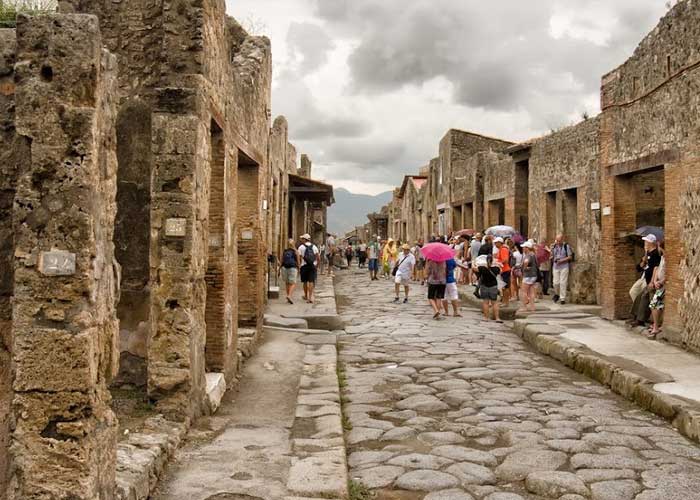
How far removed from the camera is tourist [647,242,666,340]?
9719mm

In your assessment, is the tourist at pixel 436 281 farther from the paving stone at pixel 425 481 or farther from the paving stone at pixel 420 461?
the paving stone at pixel 425 481

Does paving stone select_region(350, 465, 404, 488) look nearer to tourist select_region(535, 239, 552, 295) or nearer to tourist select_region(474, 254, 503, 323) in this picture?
tourist select_region(474, 254, 503, 323)

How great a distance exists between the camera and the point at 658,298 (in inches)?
383

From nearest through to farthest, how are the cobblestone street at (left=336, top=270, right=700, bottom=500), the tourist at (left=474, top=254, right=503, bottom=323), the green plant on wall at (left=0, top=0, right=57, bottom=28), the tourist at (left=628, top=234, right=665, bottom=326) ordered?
1. the cobblestone street at (left=336, top=270, right=700, bottom=500)
2. the green plant on wall at (left=0, top=0, right=57, bottom=28)
3. the tourist at (left=628, top=234, right=665, bottom=326)
4. the tourist at (left=474, top=254, right=503, bottom=323)

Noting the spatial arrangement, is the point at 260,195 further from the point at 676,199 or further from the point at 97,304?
the point at 97,304

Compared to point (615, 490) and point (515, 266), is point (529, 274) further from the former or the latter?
point (615, 490)

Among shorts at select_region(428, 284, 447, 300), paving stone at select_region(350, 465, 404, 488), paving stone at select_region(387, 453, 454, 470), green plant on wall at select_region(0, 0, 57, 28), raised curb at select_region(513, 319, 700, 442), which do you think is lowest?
paving stone at select_region(350, 465, 404, 488)

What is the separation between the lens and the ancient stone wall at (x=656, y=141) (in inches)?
361

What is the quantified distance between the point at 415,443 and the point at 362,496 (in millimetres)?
1149

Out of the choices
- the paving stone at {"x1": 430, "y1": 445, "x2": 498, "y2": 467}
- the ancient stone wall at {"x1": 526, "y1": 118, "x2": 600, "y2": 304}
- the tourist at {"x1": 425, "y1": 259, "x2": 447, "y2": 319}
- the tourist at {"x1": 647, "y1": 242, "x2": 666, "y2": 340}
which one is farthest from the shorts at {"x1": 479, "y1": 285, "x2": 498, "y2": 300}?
the paving stone at {"x1": 430, "y1": 445, "x2": 498, "y2": 467}

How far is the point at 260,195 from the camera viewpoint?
31.5 ft

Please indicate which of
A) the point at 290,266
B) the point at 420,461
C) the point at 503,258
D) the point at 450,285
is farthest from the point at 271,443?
the point at 503,258

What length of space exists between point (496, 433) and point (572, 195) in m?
11.9

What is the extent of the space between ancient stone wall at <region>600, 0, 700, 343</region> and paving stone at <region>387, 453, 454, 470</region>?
16.8ft
